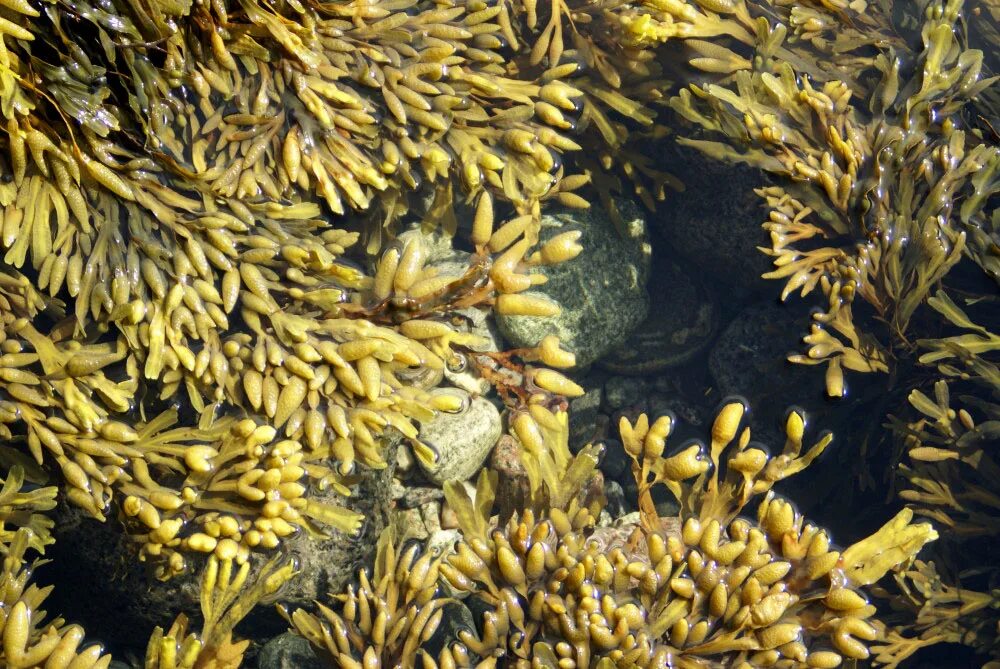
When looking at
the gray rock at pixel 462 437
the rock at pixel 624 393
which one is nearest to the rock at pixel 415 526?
the gray rock at pixel 462 437

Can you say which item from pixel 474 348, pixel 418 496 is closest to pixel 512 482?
pixel 418 496

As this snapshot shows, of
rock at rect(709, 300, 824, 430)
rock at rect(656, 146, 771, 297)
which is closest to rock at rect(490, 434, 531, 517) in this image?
rock at rect(709, 300, 824, 430)

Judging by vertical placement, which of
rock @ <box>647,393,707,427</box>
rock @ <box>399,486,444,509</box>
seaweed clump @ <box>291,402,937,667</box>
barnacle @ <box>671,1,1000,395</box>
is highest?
barnacle @ <box>671,1,1000,395</box>

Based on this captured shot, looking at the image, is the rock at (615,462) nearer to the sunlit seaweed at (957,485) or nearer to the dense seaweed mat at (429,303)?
the dense seaweed mat at (429,303)

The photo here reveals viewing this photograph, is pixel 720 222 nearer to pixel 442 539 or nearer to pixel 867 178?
pixel 867 178

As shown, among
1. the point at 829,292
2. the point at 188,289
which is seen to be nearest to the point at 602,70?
the point at 829,292

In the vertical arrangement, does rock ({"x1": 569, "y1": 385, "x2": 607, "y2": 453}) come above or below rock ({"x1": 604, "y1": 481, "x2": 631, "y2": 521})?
above

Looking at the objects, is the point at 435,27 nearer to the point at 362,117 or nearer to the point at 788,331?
the point at 362,117

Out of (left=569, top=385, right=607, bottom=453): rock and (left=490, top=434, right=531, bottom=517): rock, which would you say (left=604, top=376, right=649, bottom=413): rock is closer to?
(left=569, top=385, right=607, bottom=453): rock
